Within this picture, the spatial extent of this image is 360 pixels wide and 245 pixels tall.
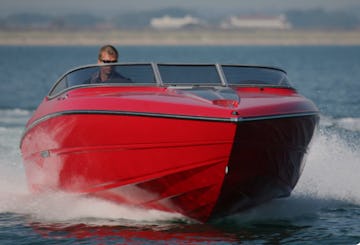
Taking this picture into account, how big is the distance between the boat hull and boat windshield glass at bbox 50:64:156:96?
28.3 inches

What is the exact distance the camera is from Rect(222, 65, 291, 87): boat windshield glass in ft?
34.2

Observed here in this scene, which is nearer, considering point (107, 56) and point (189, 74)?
Answer: point (189, 74)

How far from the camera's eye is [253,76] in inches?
418

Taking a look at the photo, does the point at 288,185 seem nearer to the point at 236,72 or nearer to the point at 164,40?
the point at 236,72

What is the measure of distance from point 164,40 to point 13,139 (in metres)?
177

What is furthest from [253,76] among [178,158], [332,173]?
[332,173]

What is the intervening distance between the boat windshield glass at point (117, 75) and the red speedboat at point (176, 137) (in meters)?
0.01

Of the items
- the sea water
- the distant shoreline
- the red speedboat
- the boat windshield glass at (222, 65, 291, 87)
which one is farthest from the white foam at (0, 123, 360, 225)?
the distant shoreline

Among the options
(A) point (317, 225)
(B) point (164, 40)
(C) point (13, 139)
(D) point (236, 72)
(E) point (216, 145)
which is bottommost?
(A) point (317, 225)

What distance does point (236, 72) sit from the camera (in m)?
10.5

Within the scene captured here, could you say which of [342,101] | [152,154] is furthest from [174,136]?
[342,101]

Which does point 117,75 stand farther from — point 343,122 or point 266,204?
point 343,122

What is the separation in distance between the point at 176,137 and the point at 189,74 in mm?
1452

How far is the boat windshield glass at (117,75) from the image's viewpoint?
1016 centimetres
